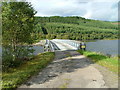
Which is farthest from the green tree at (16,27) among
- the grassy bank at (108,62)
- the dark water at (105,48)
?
the dark water at (105,48)

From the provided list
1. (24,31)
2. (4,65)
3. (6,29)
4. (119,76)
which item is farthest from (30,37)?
(119,76)

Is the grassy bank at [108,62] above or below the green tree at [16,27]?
below

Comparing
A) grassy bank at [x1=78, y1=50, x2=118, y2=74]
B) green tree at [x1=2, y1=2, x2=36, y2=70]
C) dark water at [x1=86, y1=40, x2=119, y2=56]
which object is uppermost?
green tree at [x1=2, y1=2, x2=36, y2=70]

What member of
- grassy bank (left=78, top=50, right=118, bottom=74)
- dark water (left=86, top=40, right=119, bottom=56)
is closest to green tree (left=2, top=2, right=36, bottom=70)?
grassy bank (left=78, top=50, right=118, bottom=74)

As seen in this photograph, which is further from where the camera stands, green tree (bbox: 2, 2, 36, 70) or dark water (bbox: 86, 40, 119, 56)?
dark water (bbox: 86, 40, 119, 56)

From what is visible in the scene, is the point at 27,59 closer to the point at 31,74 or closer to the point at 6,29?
the point at 6,29

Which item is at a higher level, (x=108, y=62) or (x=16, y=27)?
(x=16, y=27)

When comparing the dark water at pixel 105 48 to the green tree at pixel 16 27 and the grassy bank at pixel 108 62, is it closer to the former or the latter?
the grassy bank at pixel 108 62

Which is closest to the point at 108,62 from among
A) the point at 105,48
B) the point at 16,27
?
the point at 16,27

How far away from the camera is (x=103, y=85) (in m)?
8.67

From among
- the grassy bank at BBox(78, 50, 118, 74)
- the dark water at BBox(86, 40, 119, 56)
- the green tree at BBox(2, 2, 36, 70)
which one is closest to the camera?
the grassy bank at BBox(78, 50, 118, 74)

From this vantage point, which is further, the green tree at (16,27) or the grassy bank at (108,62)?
the green tree at (16,27)

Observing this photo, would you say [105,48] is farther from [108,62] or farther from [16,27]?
[16,27]

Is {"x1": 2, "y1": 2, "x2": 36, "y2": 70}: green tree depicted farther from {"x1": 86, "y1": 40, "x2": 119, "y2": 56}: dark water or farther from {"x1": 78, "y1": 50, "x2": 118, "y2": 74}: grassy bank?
{"x1": 86, "y1": 40, "x2": 119, "y2": 56}: dark water
